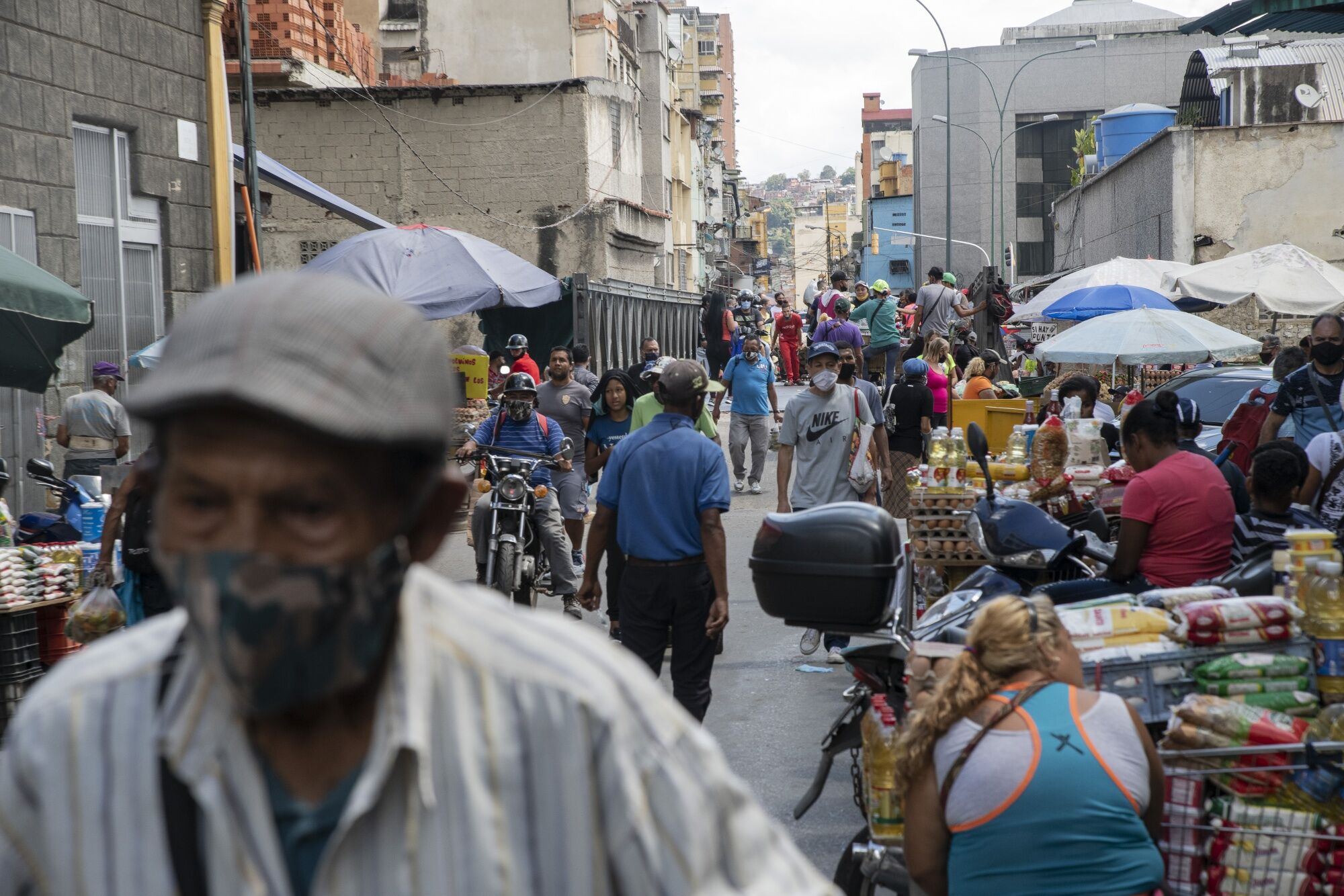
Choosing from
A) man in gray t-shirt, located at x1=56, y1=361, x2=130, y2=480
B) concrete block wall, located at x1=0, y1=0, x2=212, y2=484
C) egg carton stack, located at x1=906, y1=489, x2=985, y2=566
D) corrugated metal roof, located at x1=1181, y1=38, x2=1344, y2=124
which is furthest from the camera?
corrugated metal roof, located at x1=1181, y1=38, x2=1344, y2=124

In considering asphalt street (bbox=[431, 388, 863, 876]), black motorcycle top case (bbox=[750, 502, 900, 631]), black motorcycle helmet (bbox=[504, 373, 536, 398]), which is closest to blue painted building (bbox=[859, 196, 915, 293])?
black motorcycle helmet (bbox=[504, 373, 536, 398])

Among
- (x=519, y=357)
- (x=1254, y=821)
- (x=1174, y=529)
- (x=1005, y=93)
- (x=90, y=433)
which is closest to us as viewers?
(x=1254, y=821)

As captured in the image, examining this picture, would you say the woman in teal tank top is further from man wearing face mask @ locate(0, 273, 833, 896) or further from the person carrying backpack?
the person carrying backpack

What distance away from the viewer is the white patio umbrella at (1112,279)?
51.4 feet

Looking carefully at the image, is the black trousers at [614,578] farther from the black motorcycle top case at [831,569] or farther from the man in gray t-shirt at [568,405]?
the black motorcycle top case at [831,569]

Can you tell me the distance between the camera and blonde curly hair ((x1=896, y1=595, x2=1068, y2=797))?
361cm

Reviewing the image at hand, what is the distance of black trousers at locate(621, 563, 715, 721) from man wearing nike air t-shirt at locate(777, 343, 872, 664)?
129 inches

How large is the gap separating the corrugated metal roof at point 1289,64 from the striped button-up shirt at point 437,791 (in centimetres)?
2706

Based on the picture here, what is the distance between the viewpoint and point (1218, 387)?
1374 cm

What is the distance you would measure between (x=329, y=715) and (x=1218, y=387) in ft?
45.0

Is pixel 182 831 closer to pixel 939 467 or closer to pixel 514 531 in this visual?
pixel 939 467

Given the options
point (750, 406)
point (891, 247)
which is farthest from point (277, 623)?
point (891, 247)

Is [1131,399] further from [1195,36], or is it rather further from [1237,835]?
[1195,36]

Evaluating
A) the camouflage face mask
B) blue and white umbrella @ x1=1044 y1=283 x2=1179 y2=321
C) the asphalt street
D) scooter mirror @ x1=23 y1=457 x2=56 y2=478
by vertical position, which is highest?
blue and white umbrella @ x1=1044 y1=283 x2=1179 y2=321
